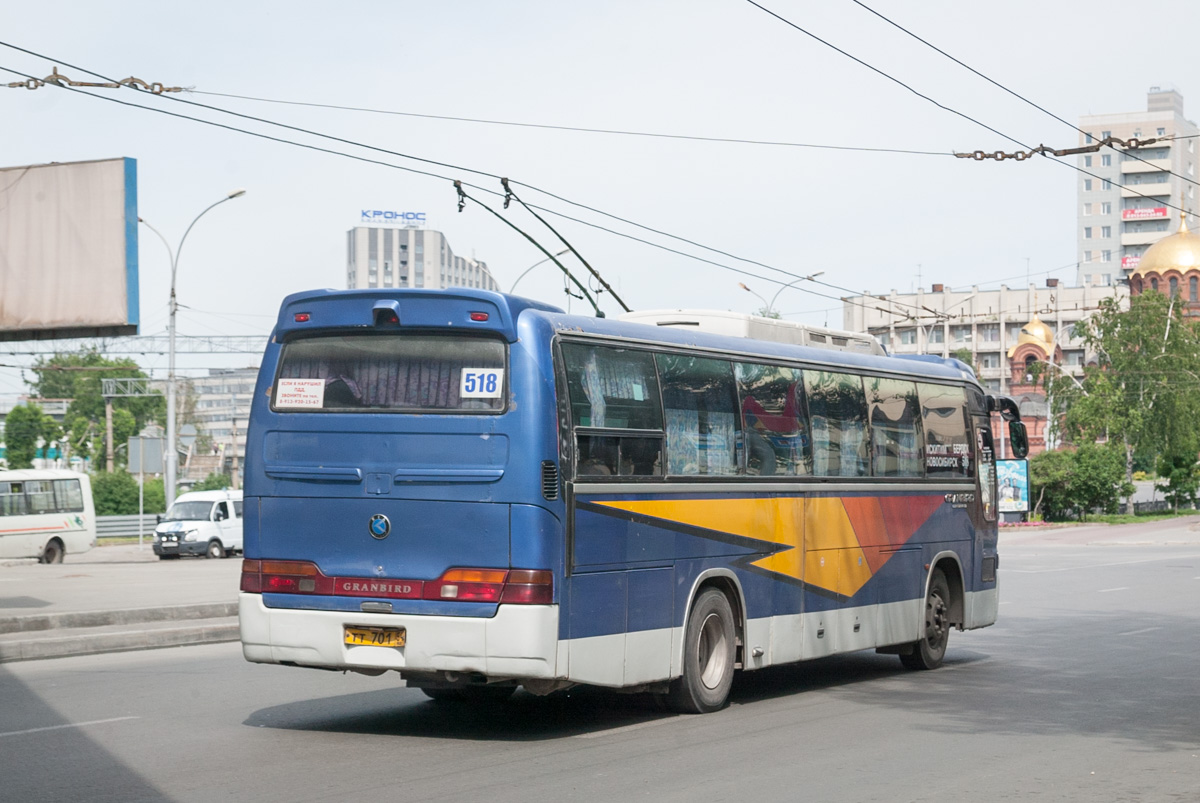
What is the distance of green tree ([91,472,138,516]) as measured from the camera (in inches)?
2630

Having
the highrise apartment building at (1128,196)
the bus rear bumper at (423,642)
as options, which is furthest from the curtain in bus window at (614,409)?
the highrise apartment building at (1128,196)

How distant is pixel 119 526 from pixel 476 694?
5375 cm

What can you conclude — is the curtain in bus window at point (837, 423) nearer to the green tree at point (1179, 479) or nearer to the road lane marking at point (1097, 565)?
the road lane marking at point (1097, 565)

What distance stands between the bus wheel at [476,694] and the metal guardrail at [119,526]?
5235 centimetres

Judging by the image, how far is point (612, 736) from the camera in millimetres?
9789

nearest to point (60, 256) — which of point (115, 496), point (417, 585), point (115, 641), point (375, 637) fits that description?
point (115, 641)

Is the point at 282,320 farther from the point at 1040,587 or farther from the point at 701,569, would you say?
the point at 1040,587

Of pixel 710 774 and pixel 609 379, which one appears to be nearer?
pixel 710 774

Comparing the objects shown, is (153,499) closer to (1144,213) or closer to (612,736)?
(612,736)

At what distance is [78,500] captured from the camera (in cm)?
3919

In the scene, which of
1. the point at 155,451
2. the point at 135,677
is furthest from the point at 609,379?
the point at 155,451

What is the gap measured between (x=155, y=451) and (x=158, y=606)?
20.6m

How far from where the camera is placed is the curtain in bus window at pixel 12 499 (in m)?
37.8

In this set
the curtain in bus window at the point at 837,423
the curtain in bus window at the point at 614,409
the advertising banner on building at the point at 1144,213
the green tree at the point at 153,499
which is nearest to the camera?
the curtain in bus window at the point at 614,409
